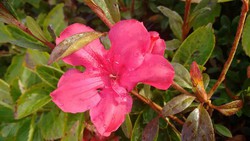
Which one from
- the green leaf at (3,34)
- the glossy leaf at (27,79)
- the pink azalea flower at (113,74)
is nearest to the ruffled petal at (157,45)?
the pink azalea flower at (113,74)

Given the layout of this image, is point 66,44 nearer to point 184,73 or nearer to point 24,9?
point 184,73

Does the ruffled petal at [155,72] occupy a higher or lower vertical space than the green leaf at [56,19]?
higher

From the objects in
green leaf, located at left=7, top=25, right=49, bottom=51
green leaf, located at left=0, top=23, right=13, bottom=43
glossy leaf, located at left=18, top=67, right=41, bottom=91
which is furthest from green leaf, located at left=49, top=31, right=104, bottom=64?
green leaf, located at left=0, top=23, right=13, bottom=43

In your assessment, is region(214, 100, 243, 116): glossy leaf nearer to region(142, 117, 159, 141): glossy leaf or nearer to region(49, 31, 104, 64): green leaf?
region(142, 117, 159, 141): glossy leaf

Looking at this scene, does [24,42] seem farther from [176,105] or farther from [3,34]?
[3,34]

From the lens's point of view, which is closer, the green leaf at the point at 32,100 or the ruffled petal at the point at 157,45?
the ruffled petal at the point at 157,45

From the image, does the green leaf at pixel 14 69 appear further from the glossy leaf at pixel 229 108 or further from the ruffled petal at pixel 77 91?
the glossy leaf at pixel 229 108

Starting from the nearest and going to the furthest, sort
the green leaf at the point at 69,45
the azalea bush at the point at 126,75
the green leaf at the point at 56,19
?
the green leaf at the point at 69,45
the azalea bush at the point at 126,75
the green leaf at the point at 56,19

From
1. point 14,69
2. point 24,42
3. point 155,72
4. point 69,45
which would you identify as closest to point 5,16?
point 24,42

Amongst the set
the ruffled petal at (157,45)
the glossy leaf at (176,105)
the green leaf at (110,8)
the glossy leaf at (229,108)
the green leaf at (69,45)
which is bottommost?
the glossy leaf at (229,108)
